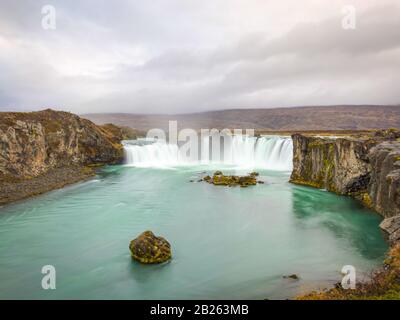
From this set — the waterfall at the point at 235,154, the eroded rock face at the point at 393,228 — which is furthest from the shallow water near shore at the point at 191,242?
the waterfall at the point at 235,154

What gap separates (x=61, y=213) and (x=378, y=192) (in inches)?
984

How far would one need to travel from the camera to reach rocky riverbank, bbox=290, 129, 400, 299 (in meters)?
11.3

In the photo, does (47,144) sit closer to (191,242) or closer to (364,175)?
(191,242)

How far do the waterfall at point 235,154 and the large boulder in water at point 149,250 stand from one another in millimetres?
35398

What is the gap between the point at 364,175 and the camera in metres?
28.8

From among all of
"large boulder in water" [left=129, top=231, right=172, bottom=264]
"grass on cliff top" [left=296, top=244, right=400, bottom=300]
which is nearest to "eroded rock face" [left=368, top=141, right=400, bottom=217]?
"grass on cliff top" [left=296, top=244, right=400, bottom=300]

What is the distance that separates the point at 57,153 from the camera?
46.8m

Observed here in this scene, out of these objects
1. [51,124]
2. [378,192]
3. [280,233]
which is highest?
[51,124]

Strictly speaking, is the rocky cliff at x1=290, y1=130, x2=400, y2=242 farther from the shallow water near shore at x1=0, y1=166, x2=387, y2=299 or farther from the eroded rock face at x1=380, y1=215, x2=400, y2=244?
the shallow water near shore at x1=0, y1=166, x2=387, y2=299

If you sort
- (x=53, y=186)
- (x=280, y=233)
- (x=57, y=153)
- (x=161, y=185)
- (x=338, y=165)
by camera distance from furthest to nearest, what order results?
(x=57, y=153)
(x=161, y=185)
(x=53, y=186)
(x=338, y=165)
(x=280, y=233)

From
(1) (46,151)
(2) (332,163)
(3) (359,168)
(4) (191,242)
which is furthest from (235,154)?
(4) (191,242)

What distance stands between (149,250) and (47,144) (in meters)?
35.0
